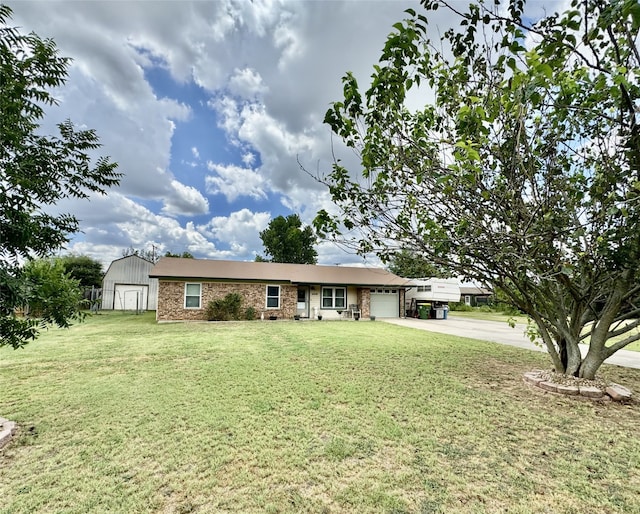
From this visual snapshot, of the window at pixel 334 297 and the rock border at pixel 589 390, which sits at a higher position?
the window at pixel 334 297

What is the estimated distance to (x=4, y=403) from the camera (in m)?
4.63

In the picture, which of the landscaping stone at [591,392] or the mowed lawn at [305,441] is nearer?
the mowed lawn at [305,441]

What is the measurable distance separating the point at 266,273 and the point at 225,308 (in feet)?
11.1

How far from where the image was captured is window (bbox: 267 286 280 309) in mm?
18920

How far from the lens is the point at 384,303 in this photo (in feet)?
71.9

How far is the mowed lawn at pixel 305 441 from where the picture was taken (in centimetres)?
260

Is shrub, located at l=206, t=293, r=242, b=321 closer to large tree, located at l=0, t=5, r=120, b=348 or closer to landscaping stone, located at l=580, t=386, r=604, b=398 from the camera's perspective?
large tree, located at l=0, t=5, r=120, b=348

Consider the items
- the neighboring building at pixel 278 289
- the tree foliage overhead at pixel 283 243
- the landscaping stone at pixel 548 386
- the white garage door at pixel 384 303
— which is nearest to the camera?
the landscaping stone at pixel 548 386

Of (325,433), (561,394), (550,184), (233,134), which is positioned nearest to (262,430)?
(325,433)

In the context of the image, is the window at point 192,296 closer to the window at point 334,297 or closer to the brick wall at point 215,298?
the brick wall at point 215,298

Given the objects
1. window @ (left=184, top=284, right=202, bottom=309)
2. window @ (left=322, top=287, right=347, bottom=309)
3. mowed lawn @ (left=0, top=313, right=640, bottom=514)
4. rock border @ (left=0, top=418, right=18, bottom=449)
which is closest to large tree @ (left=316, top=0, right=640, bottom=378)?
mowed lawn @ (left=0, top=313, right=640, bottom=514)

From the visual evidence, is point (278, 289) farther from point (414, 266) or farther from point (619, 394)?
point (619, 394)

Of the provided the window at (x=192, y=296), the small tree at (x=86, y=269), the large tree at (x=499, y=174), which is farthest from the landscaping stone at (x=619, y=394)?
the small tree at (x=86, y=269)

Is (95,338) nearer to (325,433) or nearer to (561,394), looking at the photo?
(325,433)
